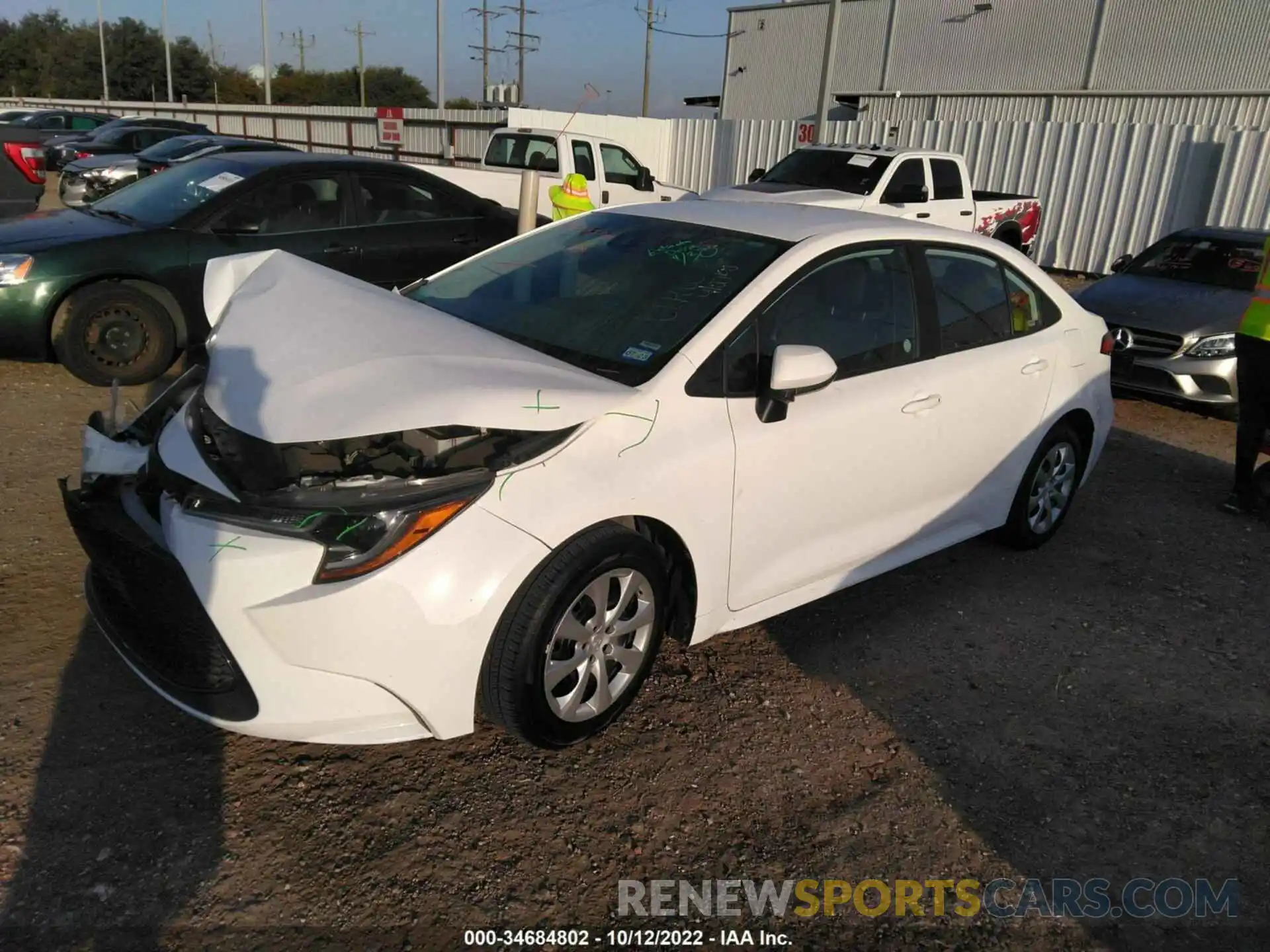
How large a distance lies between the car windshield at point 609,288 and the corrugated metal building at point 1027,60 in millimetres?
20733

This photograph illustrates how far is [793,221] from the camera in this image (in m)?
3.72

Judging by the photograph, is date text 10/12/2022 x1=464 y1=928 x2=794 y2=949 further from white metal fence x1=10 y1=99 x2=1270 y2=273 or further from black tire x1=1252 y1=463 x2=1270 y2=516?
white metal fence x1=10 y1=99 x2=1270 y2=273

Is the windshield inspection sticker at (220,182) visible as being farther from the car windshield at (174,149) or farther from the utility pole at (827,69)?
the utility pole at (827,69)

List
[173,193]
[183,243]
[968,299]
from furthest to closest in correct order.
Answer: [173,193], [183,243], [968,299]

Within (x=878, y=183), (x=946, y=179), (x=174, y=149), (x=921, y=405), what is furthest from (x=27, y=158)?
(x=946, y=179)

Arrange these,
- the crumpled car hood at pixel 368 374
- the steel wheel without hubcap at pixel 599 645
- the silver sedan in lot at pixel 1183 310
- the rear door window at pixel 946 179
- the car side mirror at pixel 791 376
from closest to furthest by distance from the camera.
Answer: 1. the crumpled car hood at pixel 368 374
2. the steel wheel without hubcap at pixel 599 645
3. the car side mirror at pixel 791 376
4. the silver sedan in lot at pixel 1183 310
5. the rear door window at pixel 946 179

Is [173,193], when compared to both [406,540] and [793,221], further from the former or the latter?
[406,540]

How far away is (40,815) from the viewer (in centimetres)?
257

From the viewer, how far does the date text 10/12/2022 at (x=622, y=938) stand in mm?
2320

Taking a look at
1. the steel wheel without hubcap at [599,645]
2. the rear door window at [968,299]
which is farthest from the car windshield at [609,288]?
the rear door window at [968,299]

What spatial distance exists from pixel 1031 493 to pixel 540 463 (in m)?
2.88

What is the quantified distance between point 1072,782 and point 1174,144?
48.3 feet

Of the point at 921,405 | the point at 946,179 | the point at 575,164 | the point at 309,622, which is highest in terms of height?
the point at 946,179

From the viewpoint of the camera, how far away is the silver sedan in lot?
7.21 m
